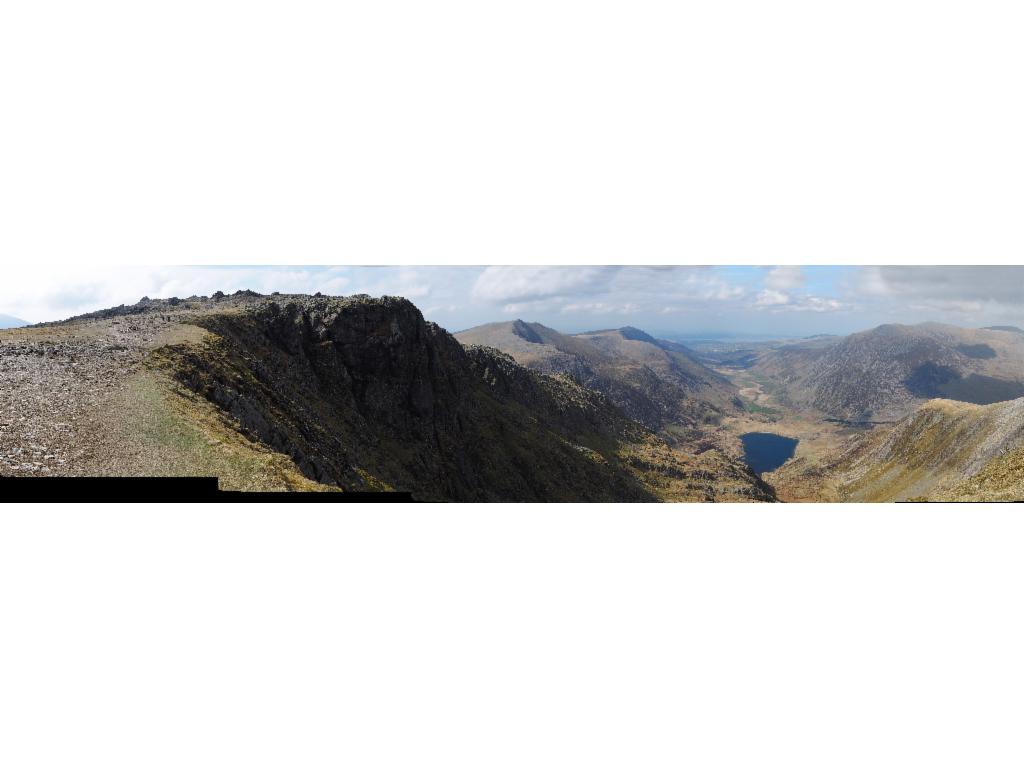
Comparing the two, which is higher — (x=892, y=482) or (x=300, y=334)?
(x=300, y=334)

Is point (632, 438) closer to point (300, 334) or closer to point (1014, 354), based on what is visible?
point (1014, 354)

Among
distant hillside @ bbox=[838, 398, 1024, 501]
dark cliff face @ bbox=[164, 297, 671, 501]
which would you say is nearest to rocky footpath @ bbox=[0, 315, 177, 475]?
dark cliff face @ bbox=[164, 297, 671, 501]

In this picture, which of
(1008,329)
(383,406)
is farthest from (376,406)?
(1008,329)

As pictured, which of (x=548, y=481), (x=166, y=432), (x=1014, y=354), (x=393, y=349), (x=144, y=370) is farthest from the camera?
(x=548, y=481)

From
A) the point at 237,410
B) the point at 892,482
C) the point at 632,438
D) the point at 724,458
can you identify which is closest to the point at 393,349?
the point at 237,410

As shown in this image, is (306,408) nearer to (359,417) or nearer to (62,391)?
(359,417)

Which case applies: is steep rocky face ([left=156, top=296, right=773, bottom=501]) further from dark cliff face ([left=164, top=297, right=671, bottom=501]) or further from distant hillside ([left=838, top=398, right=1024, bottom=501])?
distant hillside ([left=838, top=398, right=1024, bottom=501])

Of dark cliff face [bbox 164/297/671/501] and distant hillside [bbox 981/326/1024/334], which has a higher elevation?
distant hillside [bbox 981/326/1024/334]
